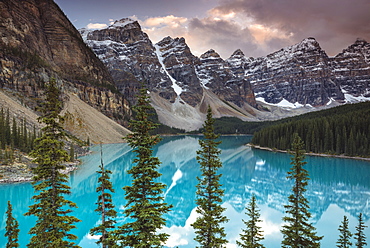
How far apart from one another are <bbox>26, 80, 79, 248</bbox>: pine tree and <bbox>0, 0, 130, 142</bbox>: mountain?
3001 inches

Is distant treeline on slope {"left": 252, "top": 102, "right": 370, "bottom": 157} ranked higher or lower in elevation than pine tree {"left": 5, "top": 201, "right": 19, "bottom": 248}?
higher

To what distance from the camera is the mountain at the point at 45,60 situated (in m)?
86.3

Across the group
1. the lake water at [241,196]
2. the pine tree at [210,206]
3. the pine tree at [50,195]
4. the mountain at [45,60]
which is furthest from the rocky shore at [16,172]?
the mountain at [45,60]

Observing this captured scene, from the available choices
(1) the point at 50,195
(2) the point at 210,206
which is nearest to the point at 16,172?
(1) the point at 50,195

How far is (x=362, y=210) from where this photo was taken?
30406mm

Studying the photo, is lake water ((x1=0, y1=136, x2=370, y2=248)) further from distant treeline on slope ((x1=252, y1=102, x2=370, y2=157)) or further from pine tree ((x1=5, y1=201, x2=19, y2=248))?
pine tree ((x1=5, y1=201, x2=19, y2=248))

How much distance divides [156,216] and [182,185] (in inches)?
1299

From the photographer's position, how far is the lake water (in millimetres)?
23214

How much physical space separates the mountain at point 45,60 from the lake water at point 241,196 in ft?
158

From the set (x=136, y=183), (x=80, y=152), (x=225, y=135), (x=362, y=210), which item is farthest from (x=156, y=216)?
(x=225, y=135)

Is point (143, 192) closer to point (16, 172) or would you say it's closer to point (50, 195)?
point (50, 195)

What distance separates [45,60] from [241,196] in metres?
104

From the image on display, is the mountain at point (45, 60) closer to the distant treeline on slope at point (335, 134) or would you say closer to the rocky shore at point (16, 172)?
the rocky shore at point (16, 172)

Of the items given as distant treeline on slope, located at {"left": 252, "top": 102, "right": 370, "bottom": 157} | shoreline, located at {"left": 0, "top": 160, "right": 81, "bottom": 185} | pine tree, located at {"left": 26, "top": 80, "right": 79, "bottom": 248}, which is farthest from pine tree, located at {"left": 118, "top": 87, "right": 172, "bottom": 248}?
distant treeline on slope, located at {"left": 252, "top": 102, "right": 370, "bottom": 157}
